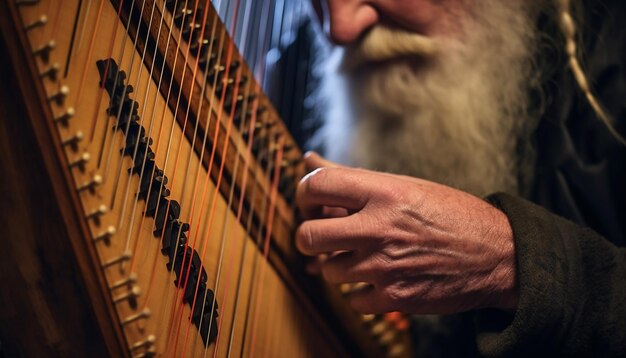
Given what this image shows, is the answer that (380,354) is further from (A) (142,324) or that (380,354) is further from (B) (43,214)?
(B) (43,214)

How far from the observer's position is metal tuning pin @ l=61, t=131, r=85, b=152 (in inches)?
27.8

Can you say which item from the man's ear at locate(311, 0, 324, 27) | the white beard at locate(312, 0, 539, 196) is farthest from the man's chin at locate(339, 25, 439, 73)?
the man's ear at locate(311, 0, 324, 27)

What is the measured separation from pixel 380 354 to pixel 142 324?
0.60 metres

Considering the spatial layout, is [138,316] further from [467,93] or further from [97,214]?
[467,93]

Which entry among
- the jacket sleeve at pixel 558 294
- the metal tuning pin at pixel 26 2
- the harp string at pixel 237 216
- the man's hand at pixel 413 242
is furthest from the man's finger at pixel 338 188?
the metal tuning pin at pixel 26 2

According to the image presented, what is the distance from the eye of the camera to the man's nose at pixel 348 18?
1.17 meters

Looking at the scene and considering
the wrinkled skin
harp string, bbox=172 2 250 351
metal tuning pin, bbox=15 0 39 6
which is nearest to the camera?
metal tuning pin, bbox=15 0 39 6

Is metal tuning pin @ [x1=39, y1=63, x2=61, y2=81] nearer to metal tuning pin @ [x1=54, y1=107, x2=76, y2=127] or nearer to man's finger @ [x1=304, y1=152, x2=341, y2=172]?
metal tuning pin @ [x1=54, y1=107, x2=76, y2=127]

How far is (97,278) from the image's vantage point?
70cm

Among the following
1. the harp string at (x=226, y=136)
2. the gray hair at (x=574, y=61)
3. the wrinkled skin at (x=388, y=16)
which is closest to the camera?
the harp string at (x=226, y=136)

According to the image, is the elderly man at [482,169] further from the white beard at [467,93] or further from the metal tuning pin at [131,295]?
the metal tuning pin at [131,295]

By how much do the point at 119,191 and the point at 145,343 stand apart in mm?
183

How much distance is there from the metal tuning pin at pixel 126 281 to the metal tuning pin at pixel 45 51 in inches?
10.6

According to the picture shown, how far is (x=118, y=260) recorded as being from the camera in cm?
72
